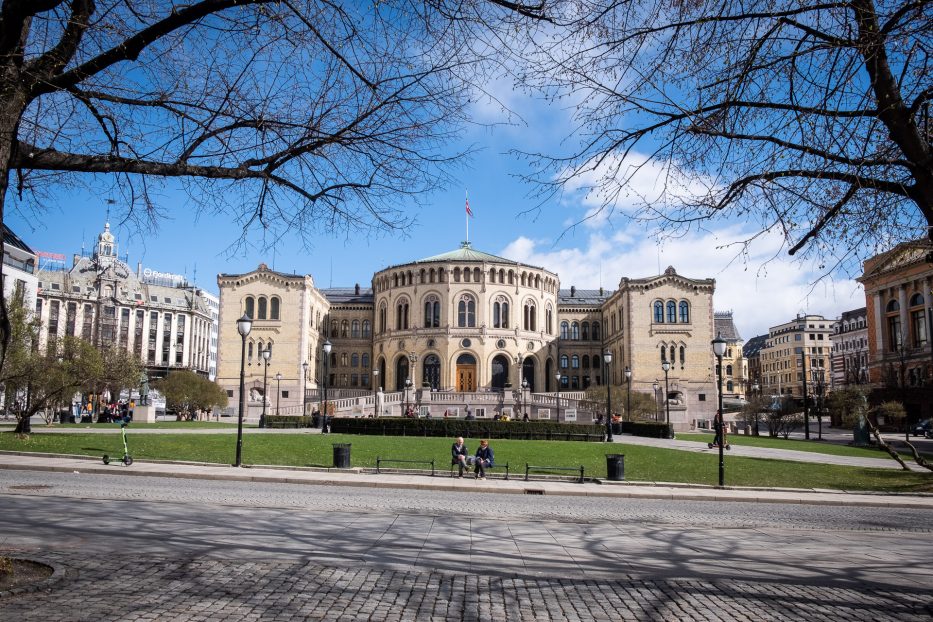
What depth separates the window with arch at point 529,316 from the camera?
76438 mm

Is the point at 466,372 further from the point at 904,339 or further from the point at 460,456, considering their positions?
the point at 460,456

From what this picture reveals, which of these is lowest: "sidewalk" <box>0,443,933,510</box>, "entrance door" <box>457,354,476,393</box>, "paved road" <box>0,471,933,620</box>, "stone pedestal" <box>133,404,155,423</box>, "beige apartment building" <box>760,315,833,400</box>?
"sidewalk" <box>0,443,933,510</box>

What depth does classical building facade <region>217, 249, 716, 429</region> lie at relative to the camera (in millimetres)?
70750

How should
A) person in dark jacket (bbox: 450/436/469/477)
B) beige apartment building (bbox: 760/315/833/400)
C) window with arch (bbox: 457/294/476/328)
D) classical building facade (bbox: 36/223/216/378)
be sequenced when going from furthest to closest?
beige apartment building (bbox: 760/315/833/400) < classical building facade (bbox: 36/223/216/378) < window with arch (bbox: 457/294/476/328) < person in dark jacket (bbox: 450/436/469/477)

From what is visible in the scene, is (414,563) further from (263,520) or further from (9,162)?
(9,162)

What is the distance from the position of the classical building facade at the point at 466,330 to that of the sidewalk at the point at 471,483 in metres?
46.3

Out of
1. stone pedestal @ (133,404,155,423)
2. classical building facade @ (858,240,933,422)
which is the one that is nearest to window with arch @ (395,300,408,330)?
stone pedestal @ (133,404,155,423)

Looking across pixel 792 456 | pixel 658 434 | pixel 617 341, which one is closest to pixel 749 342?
pixel 617 341

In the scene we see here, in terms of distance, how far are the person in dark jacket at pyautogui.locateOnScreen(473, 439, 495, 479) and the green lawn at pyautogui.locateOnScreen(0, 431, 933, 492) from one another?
1.13 meters

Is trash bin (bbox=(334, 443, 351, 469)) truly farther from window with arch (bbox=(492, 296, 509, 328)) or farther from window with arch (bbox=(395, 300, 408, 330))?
window with arch (bbox=(395, 300, 408, 330))

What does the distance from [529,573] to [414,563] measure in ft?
4.71

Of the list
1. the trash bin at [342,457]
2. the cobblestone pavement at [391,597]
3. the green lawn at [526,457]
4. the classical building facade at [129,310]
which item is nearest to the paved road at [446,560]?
the cobblestone pavement at [391,597]

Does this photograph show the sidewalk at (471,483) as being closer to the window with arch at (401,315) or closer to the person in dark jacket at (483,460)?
the person in dark jacket at (483,460)

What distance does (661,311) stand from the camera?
7150 centimetres
